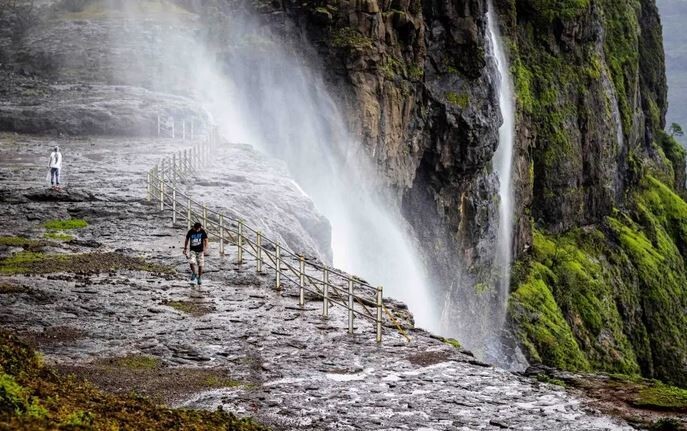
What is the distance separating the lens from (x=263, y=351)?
63.0 ft

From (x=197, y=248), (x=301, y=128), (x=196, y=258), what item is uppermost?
(x=301, y=128)

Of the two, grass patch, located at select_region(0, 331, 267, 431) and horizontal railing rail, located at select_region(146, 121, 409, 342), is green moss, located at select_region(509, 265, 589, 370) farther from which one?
grass patch, located at select_region(0, 331, 267, 431)

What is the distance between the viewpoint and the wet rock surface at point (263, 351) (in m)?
15.8

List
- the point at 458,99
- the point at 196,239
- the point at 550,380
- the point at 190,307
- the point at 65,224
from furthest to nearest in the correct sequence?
the point at 458,99, the point at 65,224, the point at 196,239, the point at 190,307, the point at 550,380

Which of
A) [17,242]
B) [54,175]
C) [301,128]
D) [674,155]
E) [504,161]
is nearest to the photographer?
[17,242]

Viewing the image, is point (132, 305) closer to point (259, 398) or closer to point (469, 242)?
point (259, 398)

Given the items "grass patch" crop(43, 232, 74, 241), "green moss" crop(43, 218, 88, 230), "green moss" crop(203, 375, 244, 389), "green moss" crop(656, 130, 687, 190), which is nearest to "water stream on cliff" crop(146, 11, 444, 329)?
"green moss" crop(43, 218, 88, 230)

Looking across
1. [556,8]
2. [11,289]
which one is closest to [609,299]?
[556,8]

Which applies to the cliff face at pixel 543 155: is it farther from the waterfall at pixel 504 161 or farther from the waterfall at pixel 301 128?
the waterfall at pixel 504 161

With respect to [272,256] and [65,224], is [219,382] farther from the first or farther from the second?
[65,224]

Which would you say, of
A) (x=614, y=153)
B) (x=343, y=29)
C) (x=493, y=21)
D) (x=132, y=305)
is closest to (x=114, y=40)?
(x=343, y=29)

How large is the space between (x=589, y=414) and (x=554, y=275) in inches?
3053

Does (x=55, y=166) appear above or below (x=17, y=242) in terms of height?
above

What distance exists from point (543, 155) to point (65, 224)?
71.7 m
